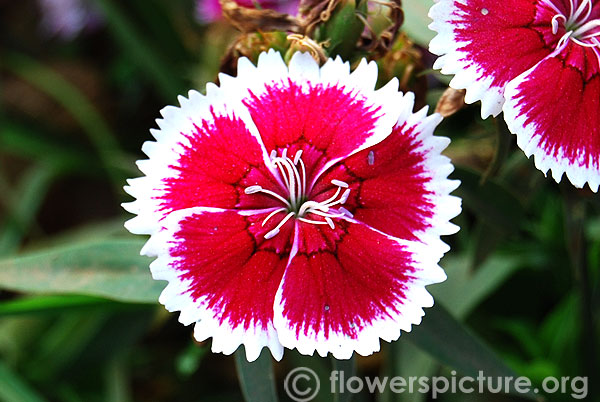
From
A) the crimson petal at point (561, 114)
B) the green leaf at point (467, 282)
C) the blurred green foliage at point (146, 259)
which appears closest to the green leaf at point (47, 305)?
the blurred green foliage at point (146, 259)

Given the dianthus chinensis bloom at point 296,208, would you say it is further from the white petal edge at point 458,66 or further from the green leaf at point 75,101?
the green leaf at point 75,101

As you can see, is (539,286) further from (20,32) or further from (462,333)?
(20,32)

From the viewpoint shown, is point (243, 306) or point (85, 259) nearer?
point (243, 306)

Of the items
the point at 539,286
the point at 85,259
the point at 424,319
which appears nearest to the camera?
the point at 424,319

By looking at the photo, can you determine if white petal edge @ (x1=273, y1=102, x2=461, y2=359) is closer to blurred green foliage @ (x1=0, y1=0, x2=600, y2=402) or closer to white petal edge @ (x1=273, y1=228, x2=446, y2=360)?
white petal edge @ (x1=273, y1=228, x2=446, y2=360)

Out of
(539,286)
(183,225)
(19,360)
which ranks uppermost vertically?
(183,225)

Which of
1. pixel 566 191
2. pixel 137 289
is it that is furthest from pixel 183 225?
pixel 566 191

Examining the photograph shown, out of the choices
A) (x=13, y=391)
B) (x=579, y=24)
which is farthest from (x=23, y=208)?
(x=579, y=24)

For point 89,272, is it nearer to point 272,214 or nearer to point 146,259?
point 146,259
